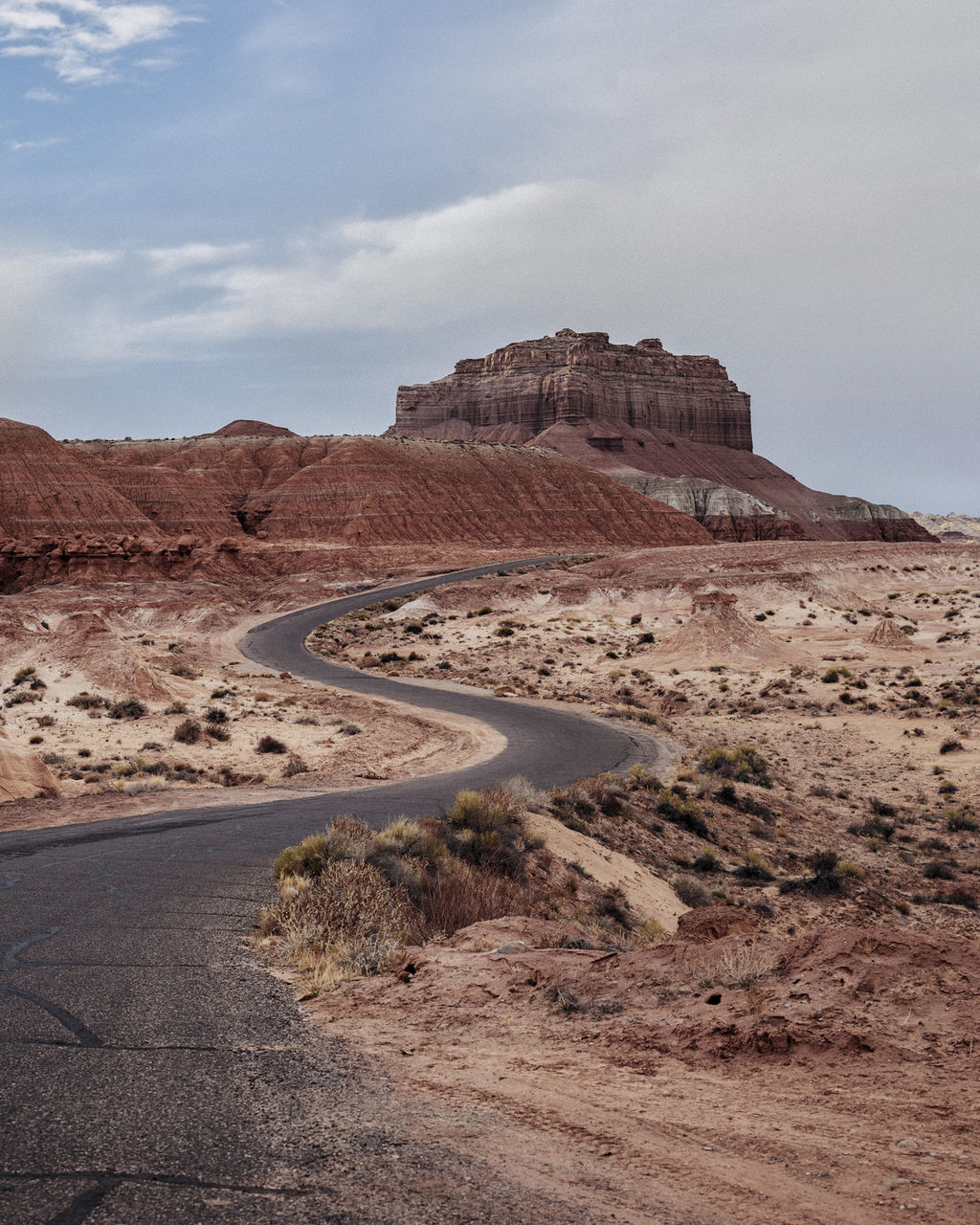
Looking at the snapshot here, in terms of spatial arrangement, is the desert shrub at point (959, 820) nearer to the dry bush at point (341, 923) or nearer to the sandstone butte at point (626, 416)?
the dry bush at point (341, 923)

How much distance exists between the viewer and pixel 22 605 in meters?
57.5

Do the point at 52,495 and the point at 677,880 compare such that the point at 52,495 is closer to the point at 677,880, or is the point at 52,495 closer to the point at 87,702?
the point at 87,702

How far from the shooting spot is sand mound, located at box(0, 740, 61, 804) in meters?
18.0

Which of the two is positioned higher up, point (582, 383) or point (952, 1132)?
point (582, 383)

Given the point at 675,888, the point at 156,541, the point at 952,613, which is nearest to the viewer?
the point at 675,888

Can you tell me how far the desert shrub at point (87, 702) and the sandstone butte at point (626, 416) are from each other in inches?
4916

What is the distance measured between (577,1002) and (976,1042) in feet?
9.50

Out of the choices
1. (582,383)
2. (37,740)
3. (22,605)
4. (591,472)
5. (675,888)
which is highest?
(582,383)

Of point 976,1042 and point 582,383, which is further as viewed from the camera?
point 582,383

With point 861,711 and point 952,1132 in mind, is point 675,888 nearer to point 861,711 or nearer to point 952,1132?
point 952,1132

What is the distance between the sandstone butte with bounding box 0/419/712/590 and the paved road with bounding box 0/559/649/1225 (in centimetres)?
7204

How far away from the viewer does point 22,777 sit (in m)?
18.5

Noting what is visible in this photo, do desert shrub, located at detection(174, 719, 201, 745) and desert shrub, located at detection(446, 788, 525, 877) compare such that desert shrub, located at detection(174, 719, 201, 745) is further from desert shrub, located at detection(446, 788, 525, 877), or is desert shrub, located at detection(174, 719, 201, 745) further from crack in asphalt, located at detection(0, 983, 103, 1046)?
crack in asphalt, located at detection(0, 983, 103, 1046)

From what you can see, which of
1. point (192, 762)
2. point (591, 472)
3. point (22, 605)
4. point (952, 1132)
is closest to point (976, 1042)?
point (952, 1132)
